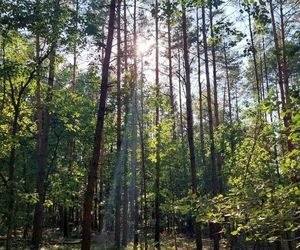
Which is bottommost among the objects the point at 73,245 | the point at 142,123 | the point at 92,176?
the point at 73,245

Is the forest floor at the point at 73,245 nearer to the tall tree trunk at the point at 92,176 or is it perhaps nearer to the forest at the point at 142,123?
the forest at the point at 142,123

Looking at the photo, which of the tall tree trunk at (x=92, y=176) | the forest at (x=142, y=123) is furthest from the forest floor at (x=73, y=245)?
the tall tree trunk at (x=92, y=176)

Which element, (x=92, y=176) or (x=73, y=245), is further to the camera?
(x=73, y=245)

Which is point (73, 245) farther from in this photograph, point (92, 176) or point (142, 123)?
point (92, 176)

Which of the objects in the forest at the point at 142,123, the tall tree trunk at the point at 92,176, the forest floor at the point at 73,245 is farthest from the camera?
the forest floor at the point at 73,245

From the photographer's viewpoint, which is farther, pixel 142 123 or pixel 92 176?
pixel 142 123

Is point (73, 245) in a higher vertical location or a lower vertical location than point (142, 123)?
lower

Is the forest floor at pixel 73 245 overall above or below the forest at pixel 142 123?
below

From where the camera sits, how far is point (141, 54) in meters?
19.7

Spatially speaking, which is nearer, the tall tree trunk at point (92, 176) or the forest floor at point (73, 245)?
the tall tree trunk at point (92, 176)

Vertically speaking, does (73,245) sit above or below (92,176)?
below

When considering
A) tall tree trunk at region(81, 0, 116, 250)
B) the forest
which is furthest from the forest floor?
tall tree trunk at region(81, 0, 116, 250)

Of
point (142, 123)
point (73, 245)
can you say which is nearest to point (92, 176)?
point (142, 123)

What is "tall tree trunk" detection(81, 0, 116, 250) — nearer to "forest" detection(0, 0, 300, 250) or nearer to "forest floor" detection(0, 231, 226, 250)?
"forest" detection(0, 0, 300, 250)
